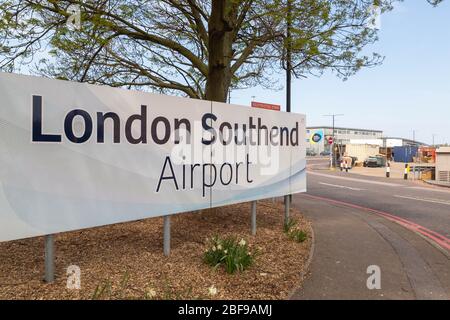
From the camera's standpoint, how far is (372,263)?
5555 mm

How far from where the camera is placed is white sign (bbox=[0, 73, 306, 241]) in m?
3.50

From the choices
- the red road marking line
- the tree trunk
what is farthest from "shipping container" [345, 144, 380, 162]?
the tree trunk

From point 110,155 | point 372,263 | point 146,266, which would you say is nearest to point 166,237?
point 146,266

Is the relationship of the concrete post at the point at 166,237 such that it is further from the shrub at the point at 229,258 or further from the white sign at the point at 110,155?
the shrub at the point at 229,258

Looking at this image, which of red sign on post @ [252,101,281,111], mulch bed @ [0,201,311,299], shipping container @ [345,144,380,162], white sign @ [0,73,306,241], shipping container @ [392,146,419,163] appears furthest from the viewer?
shipping container @ [392,146,419,163]

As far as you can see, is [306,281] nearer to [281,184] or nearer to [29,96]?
[281,184]

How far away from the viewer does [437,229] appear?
8.48 metres

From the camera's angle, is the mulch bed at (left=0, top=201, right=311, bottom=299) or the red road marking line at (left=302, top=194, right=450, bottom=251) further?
the red road marking line at (left=302, top=194, right=450, bottom=251)

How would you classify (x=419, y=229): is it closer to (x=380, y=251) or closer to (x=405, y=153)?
(x=380, y=251)

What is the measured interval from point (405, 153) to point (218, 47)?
58096 mm

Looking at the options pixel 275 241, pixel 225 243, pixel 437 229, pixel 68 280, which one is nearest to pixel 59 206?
pixel 68 280

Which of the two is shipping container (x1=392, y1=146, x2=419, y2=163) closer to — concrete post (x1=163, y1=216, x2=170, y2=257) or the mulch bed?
the mulch bed

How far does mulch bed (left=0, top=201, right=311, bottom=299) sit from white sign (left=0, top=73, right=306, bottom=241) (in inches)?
25.1
